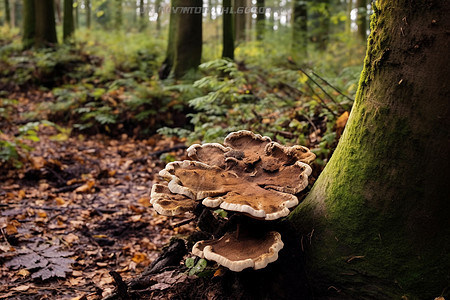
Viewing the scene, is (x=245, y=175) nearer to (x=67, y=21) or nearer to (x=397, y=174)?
(x=397, y=174)

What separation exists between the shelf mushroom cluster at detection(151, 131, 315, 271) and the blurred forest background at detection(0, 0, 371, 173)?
64.5 inches

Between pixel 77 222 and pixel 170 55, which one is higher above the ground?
pixel 170 55

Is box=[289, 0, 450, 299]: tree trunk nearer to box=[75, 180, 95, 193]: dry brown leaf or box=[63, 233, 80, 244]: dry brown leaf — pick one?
box=[63, 233, 80, 244]: dry brown leaf

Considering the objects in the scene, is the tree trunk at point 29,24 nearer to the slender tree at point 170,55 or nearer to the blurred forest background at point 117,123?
the blurred forest background at point 117,123

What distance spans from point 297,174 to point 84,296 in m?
2.24

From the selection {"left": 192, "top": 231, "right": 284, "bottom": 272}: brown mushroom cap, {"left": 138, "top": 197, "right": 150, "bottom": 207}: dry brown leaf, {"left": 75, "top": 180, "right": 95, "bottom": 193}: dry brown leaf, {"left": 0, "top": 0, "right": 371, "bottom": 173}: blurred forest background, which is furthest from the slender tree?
{"left": 192, "top": 231, "right": 284, "bottom": 272}: brown mushroom cap

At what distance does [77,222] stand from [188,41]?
681 cm

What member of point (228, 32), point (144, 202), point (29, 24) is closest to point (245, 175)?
point (144, 202)

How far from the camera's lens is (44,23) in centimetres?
1471

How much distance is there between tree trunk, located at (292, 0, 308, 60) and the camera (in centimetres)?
1541

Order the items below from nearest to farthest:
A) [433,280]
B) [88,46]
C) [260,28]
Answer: [433,280], [88,46], [260,28]

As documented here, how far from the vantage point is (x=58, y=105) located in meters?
10.1

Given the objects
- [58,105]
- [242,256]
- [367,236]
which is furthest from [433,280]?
[58,105]

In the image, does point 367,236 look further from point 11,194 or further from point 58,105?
point 58,105
